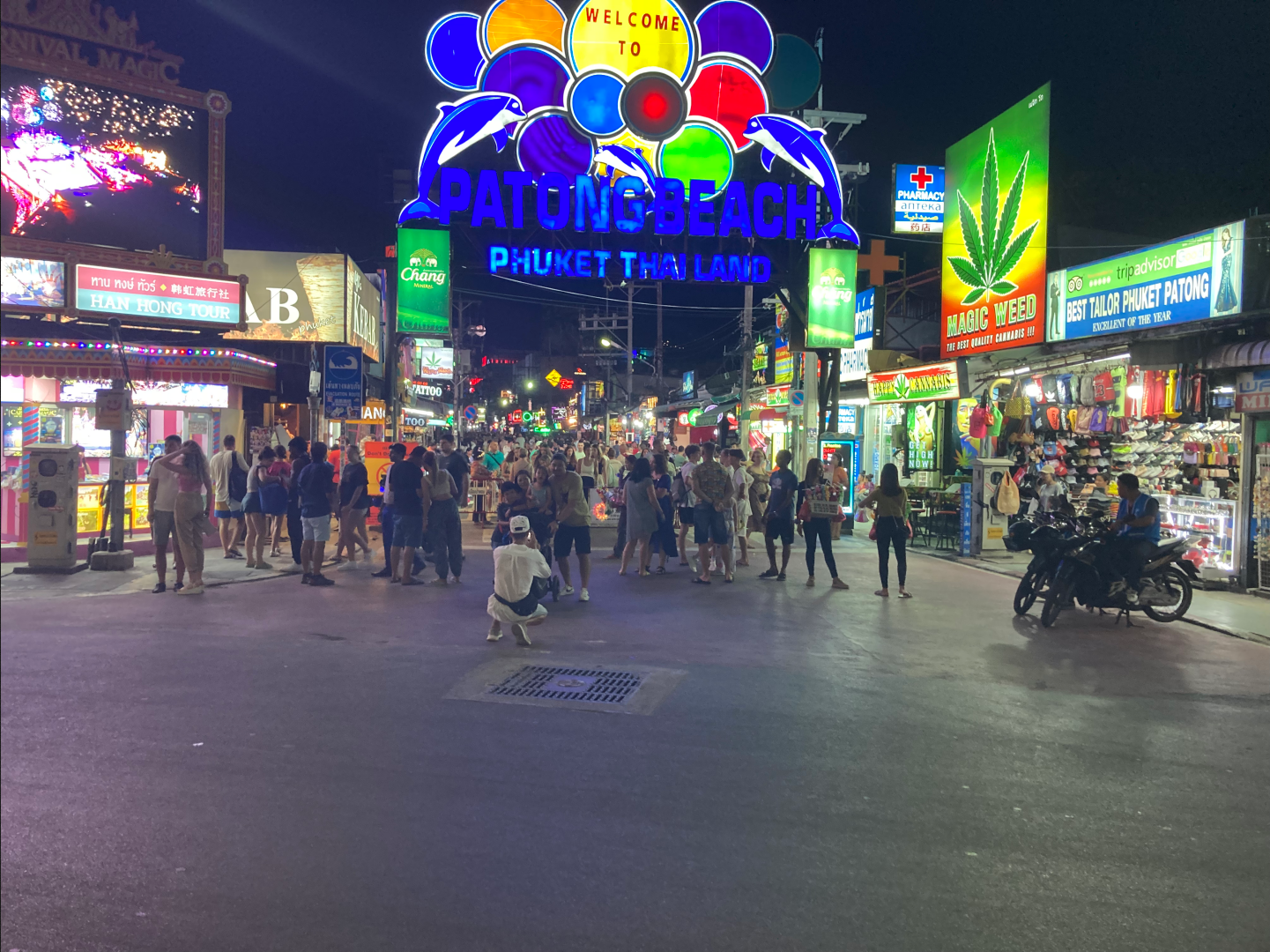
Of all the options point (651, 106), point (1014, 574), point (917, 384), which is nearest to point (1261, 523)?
point (1014, 574)

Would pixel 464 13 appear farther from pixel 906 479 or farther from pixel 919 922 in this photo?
pixel 919 922

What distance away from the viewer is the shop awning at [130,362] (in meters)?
1.82

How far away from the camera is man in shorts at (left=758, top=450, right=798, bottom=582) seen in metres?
12.7

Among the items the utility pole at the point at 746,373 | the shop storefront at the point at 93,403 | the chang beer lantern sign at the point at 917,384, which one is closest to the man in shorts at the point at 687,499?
the chang beer lantern sign at the point at 917,384

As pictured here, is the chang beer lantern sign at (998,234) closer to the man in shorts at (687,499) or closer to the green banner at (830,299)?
the green banner at (830,299)

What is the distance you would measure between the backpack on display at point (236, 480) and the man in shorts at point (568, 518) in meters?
5.23

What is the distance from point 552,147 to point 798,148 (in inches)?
183

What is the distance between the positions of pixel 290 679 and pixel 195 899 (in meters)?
3.28

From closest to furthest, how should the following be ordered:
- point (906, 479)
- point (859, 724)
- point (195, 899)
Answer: point (195, 899)
point (859, 724)
point (906, 479)

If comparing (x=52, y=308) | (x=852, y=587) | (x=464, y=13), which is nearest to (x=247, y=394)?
(x=464, y=13)

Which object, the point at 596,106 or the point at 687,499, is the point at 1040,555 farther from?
the point at 596,106

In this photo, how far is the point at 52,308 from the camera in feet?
8.40

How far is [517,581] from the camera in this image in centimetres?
813

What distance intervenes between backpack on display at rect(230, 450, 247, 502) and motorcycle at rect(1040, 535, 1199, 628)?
10.7 meters
